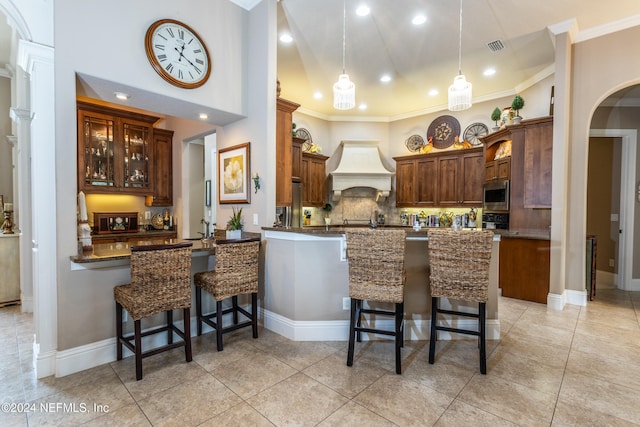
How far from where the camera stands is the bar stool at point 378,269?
2.35 metres

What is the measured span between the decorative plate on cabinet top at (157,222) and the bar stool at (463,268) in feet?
15.4

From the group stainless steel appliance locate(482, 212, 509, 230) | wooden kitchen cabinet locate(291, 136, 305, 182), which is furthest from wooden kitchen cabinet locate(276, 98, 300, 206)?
stainless steel appliance locate(482, 212, 509, 230)

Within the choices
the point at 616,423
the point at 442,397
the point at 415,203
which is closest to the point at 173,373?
the point at 442,397

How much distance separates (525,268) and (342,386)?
140 inches

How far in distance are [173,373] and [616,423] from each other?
3043mm

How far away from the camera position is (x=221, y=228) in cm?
395

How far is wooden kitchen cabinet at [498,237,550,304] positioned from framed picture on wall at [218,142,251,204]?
3.86 m

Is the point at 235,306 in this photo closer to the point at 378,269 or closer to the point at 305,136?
the point at 378,269

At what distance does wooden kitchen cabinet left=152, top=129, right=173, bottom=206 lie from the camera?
5.08m

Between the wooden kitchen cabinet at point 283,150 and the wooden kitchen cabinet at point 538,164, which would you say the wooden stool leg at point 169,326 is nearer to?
the wooden kitchen cabinet at point 283,150

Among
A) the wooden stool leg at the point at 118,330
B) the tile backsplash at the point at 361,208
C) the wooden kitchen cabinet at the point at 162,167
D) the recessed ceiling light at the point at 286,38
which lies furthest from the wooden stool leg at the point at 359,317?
the tile backsplash at the point at 361,208

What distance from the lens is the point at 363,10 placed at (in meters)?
3.45

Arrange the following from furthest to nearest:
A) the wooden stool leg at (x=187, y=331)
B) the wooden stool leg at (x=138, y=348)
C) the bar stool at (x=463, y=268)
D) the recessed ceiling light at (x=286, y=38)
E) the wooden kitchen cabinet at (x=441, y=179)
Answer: the wooden kitchen cabinet at (x=441, y=179) < the recessed ceiling light at (x=286, y=38) < the wooden stool leg at (x=187, y=331) < the bar stool at (x=463, y=268) < the wooden stool leg at (x=138, y=348)

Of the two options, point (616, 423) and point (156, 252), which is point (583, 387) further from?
point (156, 252)
